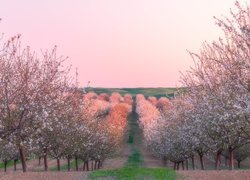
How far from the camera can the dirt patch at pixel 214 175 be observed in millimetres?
36562

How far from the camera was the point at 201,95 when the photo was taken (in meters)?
39.5

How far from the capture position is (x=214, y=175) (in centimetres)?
3756

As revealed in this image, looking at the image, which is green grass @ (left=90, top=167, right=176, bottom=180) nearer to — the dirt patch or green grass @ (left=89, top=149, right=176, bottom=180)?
green grass @ (left=89, top=149, right=176, bottom=180)

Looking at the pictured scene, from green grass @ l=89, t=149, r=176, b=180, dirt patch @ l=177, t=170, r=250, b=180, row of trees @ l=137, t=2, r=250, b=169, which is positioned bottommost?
green grass @ l=89, t=149, r=176, b=180

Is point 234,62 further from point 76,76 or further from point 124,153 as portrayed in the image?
point 124,153

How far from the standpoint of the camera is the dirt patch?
120 ft

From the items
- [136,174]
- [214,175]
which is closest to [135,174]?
[136,174]

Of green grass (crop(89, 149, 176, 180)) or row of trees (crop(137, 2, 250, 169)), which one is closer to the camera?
row of trees (crop(137, 2, 250, 169))

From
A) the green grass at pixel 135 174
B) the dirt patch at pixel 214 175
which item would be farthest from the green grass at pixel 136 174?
the dirt patch at pixel 214 175

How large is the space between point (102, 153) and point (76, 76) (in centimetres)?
2891

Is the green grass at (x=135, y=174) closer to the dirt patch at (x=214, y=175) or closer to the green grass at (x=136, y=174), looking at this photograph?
the green grass at (x=136, y=174)

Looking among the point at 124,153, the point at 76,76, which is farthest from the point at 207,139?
the point at 124,153

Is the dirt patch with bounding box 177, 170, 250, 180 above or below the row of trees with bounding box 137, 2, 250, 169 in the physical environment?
below

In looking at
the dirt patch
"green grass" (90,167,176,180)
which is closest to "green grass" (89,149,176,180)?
"green grass" (90,167,176,180)
